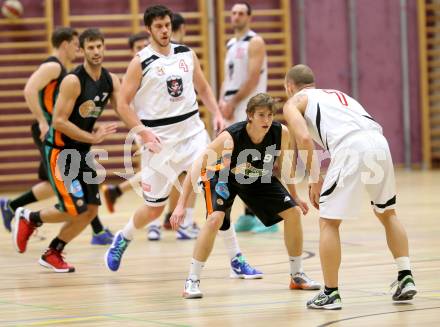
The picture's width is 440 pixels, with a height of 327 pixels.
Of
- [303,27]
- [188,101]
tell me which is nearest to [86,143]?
[188,101]

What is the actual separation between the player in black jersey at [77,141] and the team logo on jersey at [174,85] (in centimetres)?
40

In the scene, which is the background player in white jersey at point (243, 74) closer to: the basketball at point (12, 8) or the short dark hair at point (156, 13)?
the short dark hair at point (156, 13)

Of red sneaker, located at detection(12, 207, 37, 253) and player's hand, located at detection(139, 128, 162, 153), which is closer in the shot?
player's hand, located at detection(139, 128, 162, 153)

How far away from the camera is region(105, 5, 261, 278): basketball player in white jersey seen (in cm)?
684

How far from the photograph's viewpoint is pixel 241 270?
6234 millimetres

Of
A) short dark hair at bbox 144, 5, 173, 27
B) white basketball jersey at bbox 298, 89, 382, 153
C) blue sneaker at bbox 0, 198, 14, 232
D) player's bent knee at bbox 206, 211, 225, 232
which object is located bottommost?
blue sneaker at bbox 0, 198, 14, 232

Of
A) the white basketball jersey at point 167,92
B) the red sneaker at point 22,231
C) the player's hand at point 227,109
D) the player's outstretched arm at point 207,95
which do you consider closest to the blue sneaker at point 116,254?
the white basketball jersey at point 167,92

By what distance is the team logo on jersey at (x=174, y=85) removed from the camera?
23.1ft

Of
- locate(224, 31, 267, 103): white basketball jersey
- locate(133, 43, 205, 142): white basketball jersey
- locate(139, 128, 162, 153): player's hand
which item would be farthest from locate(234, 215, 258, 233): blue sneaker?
locate(139, 128, 162, 153): player's hand

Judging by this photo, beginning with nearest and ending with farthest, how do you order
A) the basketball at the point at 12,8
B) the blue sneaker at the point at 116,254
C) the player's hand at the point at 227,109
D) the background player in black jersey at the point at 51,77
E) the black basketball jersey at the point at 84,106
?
1. the blue sneaker at the point at 116,254
2. the black basketball jersey at the point at 84,106
3. the background player in black jersey at the point at 51,77
4. the player's hand at the point at 227,109
5. the basketball at the point at 12,8

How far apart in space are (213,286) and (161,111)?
1.68m

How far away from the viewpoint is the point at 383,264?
258 inches

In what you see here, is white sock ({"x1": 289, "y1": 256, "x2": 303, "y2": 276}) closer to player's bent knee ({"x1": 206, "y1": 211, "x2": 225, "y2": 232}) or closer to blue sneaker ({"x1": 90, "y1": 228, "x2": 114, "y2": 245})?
player's bent knee ({"x1": 206, "y1": 211, "x2": 225, "y2": 232})

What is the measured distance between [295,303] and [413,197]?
647 centimetres
